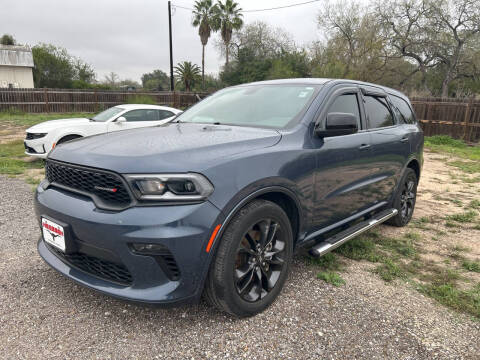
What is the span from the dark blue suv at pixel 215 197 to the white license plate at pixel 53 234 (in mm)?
15

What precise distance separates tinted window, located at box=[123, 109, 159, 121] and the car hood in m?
6.18

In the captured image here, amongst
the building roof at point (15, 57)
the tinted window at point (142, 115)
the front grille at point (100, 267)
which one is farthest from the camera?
the building roof at point (15, 57)

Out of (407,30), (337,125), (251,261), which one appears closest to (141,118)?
(337,125)

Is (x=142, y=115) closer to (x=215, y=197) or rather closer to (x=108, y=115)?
(x=108, y=115)

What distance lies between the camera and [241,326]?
234 cm

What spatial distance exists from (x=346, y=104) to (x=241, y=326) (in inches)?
88.3

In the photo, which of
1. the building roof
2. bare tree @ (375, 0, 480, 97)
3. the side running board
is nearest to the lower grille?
the side running board

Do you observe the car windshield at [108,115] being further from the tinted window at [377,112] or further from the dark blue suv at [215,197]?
the tinted window at [377,112]

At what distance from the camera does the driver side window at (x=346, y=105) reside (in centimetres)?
313

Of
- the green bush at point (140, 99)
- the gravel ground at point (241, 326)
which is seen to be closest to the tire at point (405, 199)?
the gravel ground at point (241, 326)

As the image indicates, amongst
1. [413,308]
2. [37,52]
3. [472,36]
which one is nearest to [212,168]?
[413,308]

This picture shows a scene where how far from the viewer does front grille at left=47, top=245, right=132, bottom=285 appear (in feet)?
6.80

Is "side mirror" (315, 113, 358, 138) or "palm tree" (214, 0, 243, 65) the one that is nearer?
"side mirror" (315, 113, 358, 138)

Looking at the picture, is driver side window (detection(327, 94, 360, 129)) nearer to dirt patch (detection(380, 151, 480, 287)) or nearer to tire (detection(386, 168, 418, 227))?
tire (detection(386, 168, 418, 227))
